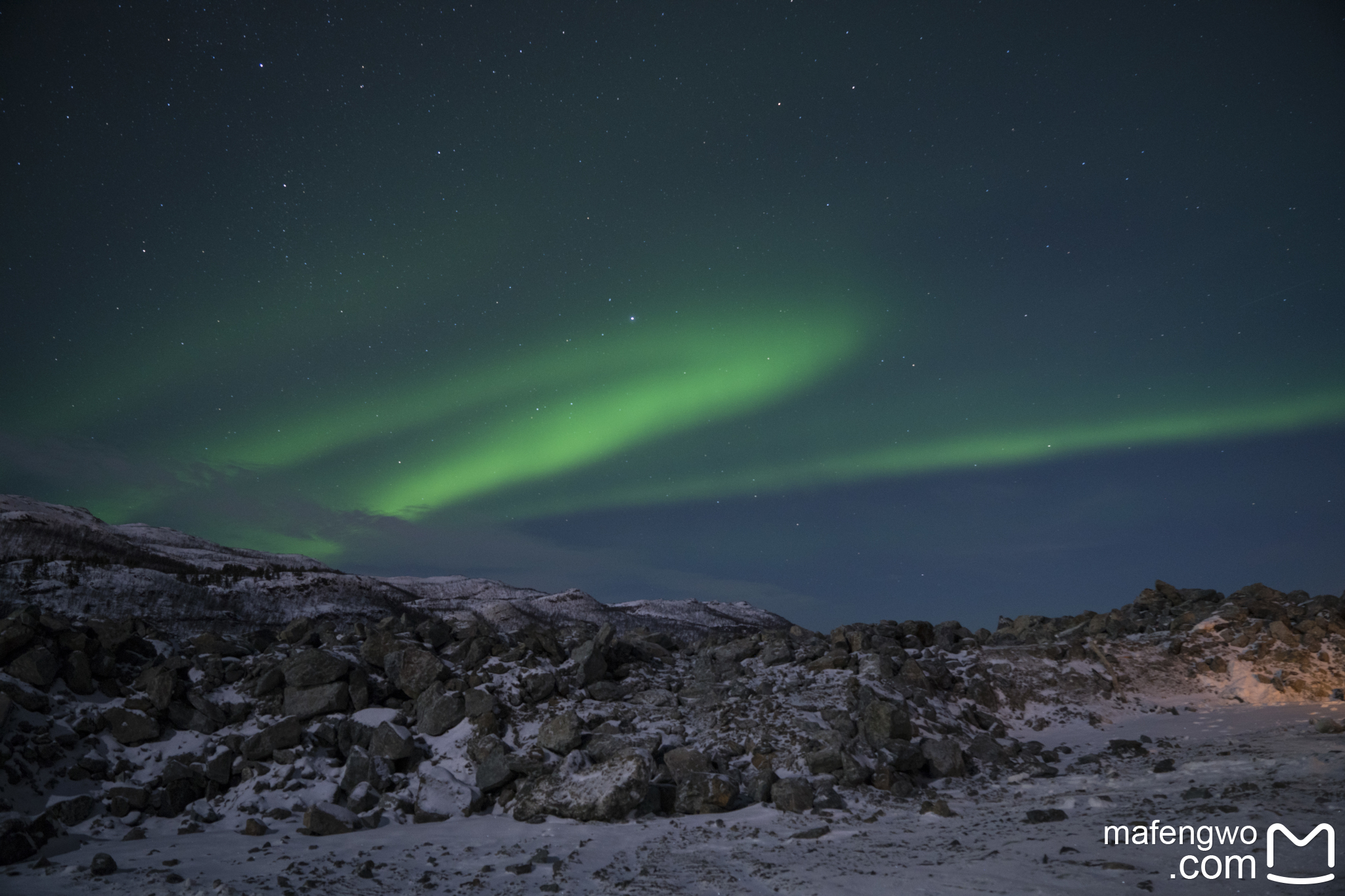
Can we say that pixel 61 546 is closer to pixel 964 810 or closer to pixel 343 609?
pixel 343 609

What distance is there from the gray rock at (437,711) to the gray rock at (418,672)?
0.59 metres

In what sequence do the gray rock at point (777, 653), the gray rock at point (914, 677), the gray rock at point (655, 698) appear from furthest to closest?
the gray rock at point (777, 653), the gray rock at point (914, 677), the gray rock at point (655, 698)

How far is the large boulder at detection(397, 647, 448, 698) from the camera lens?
15.6 metres

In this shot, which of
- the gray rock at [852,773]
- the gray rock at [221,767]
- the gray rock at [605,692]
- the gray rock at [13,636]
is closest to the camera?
the gray rock at [852,773]

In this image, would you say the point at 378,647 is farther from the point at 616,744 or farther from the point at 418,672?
the point at 616,744

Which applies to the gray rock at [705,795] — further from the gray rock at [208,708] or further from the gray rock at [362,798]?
the gray rock at [208,708]

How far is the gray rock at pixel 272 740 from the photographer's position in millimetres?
13430

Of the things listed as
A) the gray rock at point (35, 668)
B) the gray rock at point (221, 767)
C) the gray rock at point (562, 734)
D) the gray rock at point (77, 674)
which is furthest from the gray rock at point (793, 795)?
the gray rock at point (35, 668)

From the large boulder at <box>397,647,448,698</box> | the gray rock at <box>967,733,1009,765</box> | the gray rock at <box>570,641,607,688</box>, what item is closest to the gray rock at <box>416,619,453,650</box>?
the large boulder at <box>397,647,448,698</box>

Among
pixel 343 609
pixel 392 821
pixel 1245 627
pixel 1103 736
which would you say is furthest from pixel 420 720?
pixel 343 609

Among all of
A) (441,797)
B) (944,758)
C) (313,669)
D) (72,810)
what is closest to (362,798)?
(441,797)

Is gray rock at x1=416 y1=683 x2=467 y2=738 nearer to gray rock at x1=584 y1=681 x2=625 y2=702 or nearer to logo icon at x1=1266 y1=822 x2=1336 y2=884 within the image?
gray rock at x1=584 y1=681 x2=625 y2=702

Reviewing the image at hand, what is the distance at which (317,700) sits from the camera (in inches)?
575

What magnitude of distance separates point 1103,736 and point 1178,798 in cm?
620
